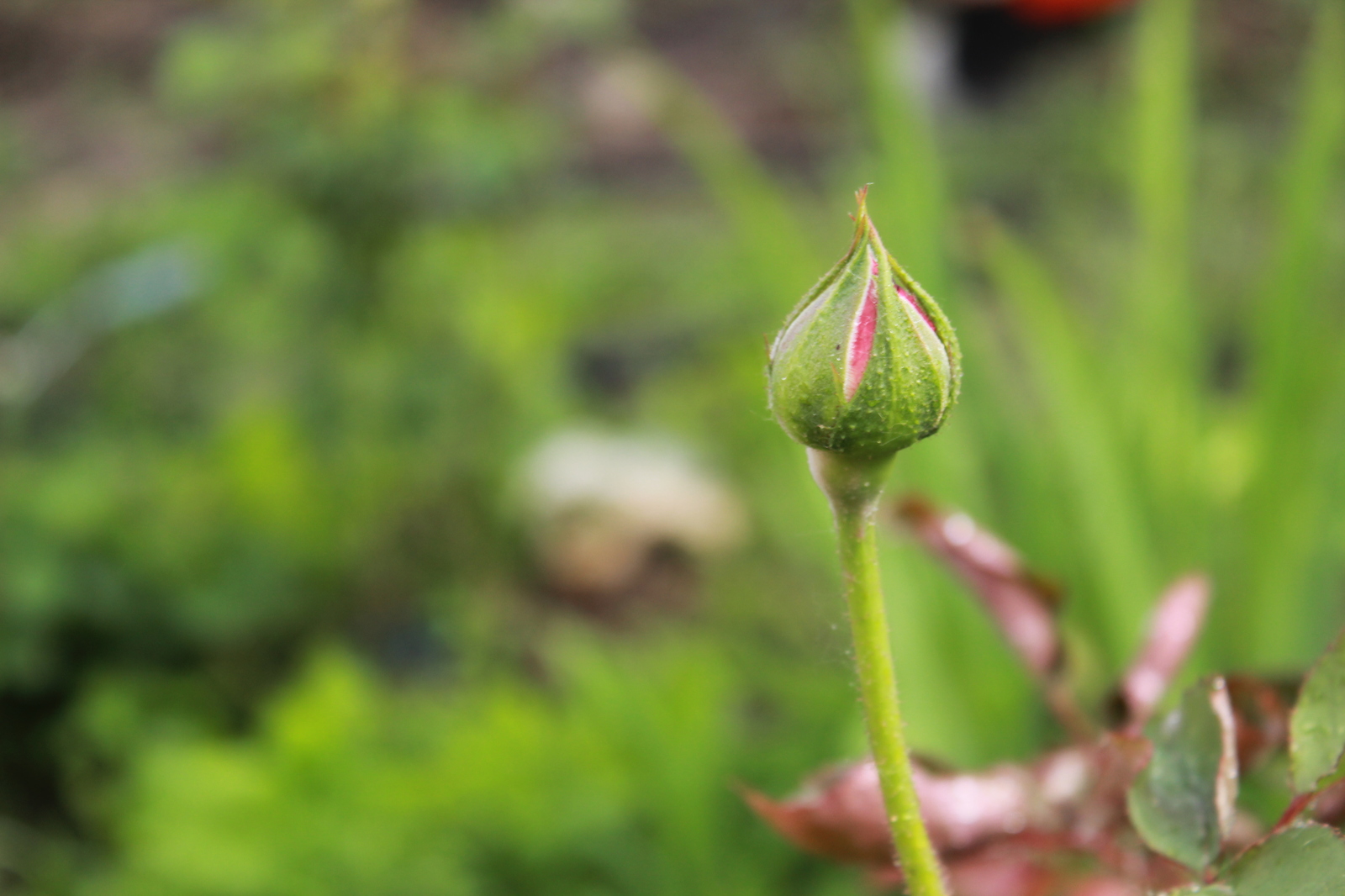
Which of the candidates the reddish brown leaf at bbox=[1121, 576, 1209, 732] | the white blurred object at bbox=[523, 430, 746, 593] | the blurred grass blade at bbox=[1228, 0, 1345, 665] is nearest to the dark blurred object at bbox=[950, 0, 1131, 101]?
the white blurred object at bbox=[523, 430, 746, 593]

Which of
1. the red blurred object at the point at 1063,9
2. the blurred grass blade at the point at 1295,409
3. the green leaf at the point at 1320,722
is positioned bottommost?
the green leaf at the point at 1320,722

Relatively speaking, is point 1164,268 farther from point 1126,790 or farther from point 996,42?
point 996,42

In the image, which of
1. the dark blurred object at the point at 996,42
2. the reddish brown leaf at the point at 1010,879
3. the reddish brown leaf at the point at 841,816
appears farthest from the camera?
the dark blurred object at the point at 996,42

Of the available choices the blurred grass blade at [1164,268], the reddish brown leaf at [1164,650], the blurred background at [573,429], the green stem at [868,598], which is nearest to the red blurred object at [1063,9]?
the blurred background at [573,429]

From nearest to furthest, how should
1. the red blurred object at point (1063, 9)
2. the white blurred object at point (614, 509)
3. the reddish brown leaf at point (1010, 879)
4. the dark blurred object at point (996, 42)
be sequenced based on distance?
the reddish brown leaf at point (1010, 879)
the white blurred object at point (614, 509)
the red blurred object at point (1063, 9)
the dark blurred object at point (996, 42)

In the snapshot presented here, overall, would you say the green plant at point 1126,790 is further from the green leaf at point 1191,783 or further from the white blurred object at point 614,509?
the white blurred object at point 614,509

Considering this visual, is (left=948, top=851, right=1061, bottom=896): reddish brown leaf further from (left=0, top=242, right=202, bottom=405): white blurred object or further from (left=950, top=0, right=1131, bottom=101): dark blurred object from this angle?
(left=950, top=0, right=1131, bottom=101): dark blurred object

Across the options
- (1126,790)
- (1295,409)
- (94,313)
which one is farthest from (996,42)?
(1126,790)
